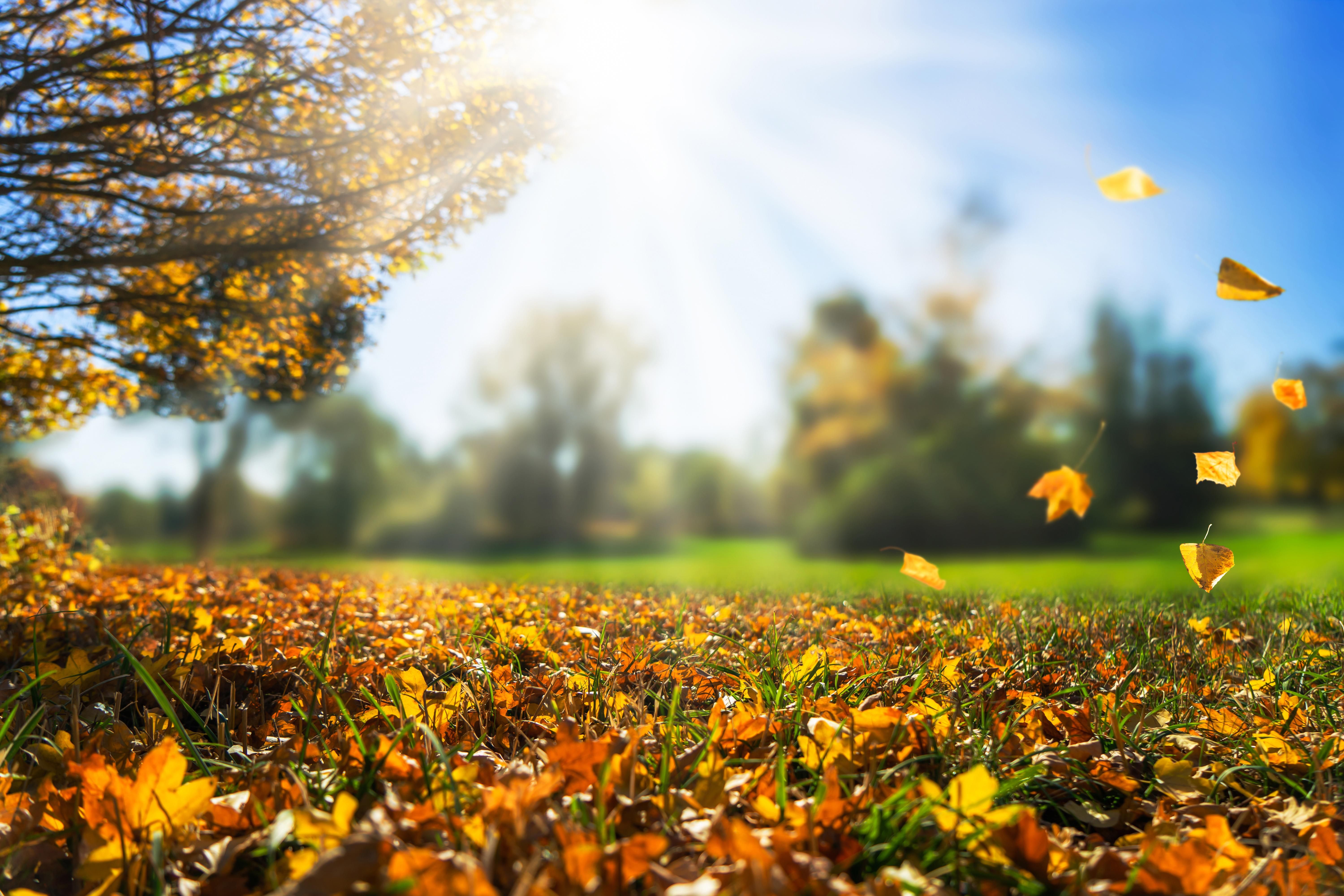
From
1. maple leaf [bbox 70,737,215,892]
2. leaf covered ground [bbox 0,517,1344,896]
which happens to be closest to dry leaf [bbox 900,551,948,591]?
leaf covered ground [bbox 0,517,1344,896]

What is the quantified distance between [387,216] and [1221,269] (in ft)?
14.4

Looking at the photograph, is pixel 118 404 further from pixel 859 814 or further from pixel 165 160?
pixel 859 814

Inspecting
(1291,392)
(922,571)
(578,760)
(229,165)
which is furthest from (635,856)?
(229,165)

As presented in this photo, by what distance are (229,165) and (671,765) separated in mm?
3976

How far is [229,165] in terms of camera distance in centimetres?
370

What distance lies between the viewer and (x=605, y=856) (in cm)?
95

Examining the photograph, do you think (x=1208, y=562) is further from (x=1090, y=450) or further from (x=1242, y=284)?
(x=1242, y=284)

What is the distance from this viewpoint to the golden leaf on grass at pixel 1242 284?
1433 mm

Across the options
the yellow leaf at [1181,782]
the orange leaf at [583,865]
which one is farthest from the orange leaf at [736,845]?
the yellow leaf at [1181,782]

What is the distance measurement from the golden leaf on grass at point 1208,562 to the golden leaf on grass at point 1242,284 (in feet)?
1.94

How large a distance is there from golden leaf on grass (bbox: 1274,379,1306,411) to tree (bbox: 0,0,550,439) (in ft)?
13.2

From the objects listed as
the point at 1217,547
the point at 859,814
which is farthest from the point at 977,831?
the point at 1217,547

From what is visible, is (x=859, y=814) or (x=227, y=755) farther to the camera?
(x=227, y=755)

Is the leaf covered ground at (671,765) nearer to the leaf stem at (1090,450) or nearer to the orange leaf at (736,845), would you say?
the orange leaf at (736,845)
